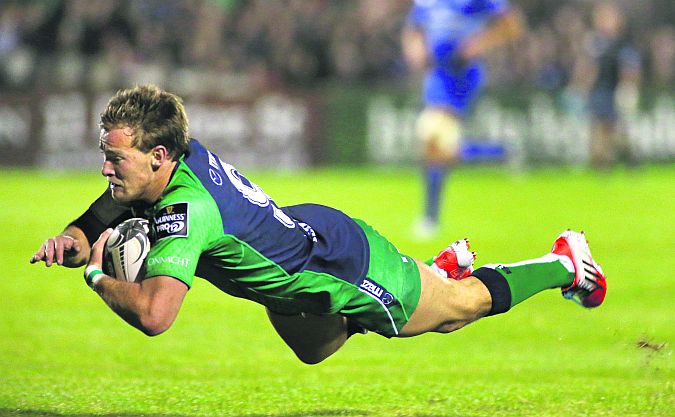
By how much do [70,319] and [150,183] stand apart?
200 inches

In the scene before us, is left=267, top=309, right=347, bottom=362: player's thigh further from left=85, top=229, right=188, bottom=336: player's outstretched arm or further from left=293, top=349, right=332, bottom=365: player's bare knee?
left=85, top=229, right=188, bottom=336: player's outstretched arm

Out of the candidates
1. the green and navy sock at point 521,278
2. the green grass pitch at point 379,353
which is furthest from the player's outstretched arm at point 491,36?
the green and navy sock at point 521,278

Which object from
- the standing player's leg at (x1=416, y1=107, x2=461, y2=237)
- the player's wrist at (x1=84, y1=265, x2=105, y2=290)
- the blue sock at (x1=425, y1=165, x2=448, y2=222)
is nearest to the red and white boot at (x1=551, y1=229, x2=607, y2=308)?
the player's wrist at (x1=84, y1=265, x2=105, y2=290)

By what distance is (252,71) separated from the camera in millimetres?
25453

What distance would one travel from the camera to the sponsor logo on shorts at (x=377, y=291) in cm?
600

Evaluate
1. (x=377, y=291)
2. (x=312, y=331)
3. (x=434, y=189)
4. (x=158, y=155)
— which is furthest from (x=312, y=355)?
(x=434, y=189)

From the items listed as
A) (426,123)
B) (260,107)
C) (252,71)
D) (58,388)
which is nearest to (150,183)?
(58,388)

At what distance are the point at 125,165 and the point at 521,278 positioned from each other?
232 centimetres

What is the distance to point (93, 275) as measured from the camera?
5.46m

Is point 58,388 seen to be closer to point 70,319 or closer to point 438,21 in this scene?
point 70,319

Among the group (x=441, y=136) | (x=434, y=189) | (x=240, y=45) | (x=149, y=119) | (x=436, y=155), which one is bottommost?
(x=149, y=119)

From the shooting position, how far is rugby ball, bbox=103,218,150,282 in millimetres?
5426

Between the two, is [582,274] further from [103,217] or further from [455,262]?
[103,217]

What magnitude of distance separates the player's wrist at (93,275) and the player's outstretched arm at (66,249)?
41cm
